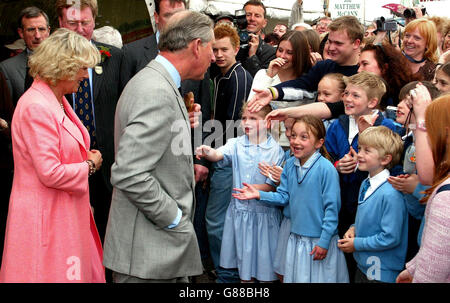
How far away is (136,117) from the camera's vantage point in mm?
2477

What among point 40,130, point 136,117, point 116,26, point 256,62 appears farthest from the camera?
point 116,26

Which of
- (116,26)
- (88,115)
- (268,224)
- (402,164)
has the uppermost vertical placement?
(116,26)

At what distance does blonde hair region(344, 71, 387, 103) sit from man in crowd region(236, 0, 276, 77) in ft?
6.10

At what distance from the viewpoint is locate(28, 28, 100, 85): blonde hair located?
3258mm

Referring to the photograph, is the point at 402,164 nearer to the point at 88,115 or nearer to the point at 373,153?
the point at 373,153

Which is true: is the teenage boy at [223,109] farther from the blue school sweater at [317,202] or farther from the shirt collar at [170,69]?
the shirt collar at [170,69]

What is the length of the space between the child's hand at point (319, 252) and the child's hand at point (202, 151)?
1.16 meters

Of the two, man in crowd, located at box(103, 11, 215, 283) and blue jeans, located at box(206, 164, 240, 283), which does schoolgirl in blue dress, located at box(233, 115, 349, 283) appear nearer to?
blue jeans, located at box(206, 164, 240, 283)

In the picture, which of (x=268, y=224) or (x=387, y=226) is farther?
(x=268, y=224)

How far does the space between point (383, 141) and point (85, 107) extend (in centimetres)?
225

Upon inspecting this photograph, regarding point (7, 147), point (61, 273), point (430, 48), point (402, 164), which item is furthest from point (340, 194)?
point (7, 147)

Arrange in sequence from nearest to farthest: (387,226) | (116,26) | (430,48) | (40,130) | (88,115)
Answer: (40,130)
(387,226)
(88,115)
(430,48)
(116,26)

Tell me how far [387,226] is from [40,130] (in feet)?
7.15

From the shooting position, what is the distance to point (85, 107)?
419 centimetres
